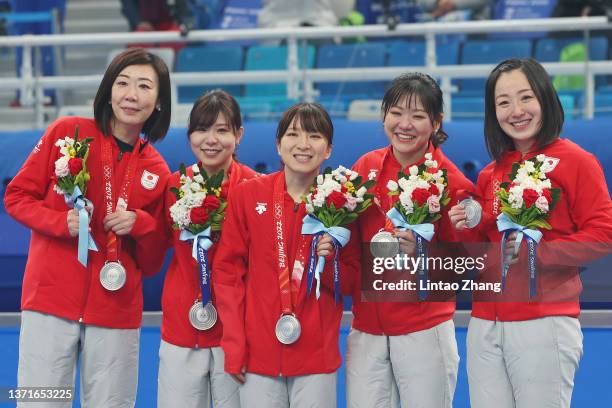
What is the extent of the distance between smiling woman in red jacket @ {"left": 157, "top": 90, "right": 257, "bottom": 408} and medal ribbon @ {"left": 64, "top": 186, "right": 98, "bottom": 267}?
372mm

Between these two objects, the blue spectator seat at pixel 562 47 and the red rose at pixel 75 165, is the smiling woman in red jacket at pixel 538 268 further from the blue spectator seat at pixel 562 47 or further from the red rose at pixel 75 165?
the blue spectator seat at pixel 562 47

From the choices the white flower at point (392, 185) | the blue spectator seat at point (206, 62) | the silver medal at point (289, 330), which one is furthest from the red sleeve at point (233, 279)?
the blue spectator seat at point (206, 62)

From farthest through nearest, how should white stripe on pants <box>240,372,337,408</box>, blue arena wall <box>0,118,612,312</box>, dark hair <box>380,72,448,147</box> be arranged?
blue arena wall <box>0,118,612,312</box>
dark hair <box>380,72,448,147</box>
white stripe on pants <box>240,372,337,408</box>

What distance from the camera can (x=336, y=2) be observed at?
915 centimetres

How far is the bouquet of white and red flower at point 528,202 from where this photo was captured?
160 inches

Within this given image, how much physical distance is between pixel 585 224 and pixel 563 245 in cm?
11

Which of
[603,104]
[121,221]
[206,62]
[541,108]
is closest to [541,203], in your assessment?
[541,108]

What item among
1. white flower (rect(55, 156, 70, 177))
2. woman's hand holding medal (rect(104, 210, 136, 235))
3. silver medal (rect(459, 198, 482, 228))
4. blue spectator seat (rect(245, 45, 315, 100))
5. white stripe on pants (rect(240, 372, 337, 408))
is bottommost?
white stripe on pants (rect(240, 372, 337, 408))

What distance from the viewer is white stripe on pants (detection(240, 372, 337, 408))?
4.27 meters

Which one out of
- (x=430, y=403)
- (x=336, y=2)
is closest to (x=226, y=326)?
(x=430, y=403)

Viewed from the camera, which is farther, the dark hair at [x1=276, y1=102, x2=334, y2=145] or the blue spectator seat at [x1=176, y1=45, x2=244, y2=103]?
the blue spectator seat at [x1=176, y1=45, x2=244, y2=103]

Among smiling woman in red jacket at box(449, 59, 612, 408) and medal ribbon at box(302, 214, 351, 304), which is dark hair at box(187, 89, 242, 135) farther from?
smiling woman in red jacket at box(449, 59, 612, 408)

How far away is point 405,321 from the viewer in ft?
14.2
